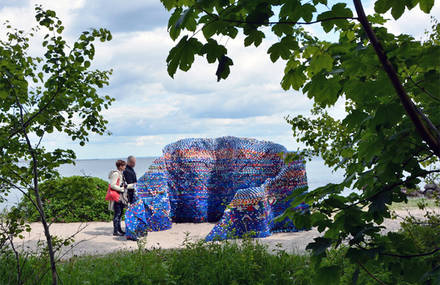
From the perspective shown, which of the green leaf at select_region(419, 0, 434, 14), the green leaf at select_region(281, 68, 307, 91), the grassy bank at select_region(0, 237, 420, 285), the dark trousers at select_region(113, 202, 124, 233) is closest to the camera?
the green leaf at select_region(419, 0, 434, 14)

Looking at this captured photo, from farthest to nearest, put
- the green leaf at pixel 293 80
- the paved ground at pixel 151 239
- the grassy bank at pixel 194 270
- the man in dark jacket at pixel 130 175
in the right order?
the man in dark jacket at pixel 130 175 → the paved ground at pixel 151 239 → the grassy bank at pixel 194 270 → the green leaf at pixel 293 80

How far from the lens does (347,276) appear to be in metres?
4.15

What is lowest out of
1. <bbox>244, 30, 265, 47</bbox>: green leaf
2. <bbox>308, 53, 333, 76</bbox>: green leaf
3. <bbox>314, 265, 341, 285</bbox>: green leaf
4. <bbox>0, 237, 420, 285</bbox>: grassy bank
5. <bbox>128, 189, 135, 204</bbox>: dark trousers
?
<bbox>0, 237, 420, 285</bbox>: grassy bank

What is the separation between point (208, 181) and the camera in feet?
31.6

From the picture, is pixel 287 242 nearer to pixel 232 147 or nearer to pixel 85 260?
pixel 232 147

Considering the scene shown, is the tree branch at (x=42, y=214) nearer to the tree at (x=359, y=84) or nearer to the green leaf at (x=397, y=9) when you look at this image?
the tree at (x=359, y=84)

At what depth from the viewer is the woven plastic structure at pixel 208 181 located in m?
8.80

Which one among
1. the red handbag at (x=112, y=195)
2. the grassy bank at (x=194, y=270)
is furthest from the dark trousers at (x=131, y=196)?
the grassy bank at (x=194, y=270)

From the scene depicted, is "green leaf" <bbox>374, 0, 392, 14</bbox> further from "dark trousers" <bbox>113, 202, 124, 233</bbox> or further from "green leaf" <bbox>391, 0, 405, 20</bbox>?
"dark trousers" <bbox>113, 202, 124, 233</bbox>

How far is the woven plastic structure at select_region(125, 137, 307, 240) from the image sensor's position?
880cm

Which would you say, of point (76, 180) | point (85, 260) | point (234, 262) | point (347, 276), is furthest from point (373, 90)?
point (85, 260)

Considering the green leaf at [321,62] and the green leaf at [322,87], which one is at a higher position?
the green leaf at [321,62]

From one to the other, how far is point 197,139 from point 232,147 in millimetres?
945

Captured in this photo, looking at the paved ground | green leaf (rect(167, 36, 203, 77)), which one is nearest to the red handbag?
the paved ground
